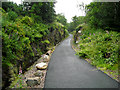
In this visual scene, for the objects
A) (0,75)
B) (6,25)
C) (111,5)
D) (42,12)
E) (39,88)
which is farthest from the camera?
(42,12)

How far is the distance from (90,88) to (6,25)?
5572mm

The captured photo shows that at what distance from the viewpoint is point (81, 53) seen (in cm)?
828

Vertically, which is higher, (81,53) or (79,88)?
(81,53)

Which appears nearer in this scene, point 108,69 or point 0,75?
point 0,75

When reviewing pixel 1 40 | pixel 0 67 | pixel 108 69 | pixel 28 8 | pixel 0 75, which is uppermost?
pixel 28 8

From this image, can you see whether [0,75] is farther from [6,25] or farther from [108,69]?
[108,69]

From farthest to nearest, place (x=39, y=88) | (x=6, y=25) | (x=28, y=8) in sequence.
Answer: (x=28, y=8), (x=6, y=25), (x=39, y=88)

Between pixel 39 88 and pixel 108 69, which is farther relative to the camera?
pixel 108 69

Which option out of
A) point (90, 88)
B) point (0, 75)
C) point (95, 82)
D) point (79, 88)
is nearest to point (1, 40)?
point (0, 75)

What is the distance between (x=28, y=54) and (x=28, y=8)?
8.91 m

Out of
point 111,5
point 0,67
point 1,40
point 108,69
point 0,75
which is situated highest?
point 111,5

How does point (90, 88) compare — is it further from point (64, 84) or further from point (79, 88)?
point (64, 84)

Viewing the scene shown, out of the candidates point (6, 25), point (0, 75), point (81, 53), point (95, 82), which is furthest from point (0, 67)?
point (81, 53)

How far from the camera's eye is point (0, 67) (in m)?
3.54
